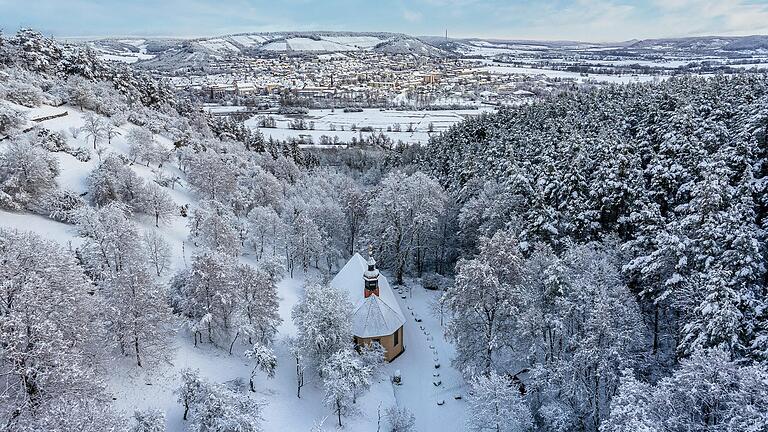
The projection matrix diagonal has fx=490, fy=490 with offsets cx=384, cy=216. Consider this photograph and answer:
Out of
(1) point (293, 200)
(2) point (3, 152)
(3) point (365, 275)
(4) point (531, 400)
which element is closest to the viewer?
(4) point (531, 400)

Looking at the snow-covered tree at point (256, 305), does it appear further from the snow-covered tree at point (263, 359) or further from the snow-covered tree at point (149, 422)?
the snow-covered tree at point (149, 422)

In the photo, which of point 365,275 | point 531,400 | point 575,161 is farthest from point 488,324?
point 575,161

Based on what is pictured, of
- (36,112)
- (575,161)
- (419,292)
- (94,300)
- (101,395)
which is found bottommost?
(419,292)

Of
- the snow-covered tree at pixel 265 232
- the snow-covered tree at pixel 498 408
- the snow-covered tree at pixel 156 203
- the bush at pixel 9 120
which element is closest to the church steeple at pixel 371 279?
the snow-covered tree at pixel 498 408

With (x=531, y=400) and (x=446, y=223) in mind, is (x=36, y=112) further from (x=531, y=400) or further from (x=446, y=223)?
(x=531, y=400)

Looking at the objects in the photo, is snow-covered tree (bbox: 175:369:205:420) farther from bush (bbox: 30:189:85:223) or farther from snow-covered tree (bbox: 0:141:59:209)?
snow-covered tree (bbox: 0:141:59:209)

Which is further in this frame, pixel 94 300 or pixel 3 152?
pixel 3 152

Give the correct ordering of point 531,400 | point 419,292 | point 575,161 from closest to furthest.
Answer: point 531,400
point 575,161
point 419,292
